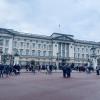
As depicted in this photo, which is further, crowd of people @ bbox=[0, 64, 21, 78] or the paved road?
crowd of people @ bbox=[0, 64, 21, 78]

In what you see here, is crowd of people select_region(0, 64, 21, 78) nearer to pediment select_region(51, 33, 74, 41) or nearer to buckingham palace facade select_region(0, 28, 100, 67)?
buckingham palace facade select_region(0, 28, 100, 67)

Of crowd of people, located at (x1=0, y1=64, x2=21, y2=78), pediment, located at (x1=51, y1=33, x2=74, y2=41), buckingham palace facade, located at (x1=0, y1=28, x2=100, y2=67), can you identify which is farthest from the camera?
pediment, located at (x1=51, y1=33, x2=74, y2=41)

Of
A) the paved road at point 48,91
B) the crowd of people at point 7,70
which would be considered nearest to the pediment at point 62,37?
the crowd of people at point 7,70

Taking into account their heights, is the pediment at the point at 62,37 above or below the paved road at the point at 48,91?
above

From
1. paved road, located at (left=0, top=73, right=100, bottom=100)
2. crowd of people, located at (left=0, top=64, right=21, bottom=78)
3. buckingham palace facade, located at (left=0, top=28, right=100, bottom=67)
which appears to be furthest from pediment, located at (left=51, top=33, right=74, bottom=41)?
paved road, located at (left=0, top=73, right=100, bottom=100)

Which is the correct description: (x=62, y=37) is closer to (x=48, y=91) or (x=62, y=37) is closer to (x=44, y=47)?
(x=44, y=47)

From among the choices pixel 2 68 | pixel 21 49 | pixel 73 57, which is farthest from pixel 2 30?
Answer: pixel 2 68

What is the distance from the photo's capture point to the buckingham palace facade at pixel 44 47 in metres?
72.9

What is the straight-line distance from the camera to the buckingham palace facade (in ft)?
239

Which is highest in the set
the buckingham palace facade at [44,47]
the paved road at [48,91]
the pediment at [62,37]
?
the pediment at [62,37]

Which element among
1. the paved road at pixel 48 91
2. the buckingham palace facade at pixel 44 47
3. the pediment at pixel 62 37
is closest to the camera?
the paved road at pixel 48 91

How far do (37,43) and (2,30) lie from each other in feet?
49.7

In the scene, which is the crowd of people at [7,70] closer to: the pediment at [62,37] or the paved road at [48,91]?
the paved road at [48,91]

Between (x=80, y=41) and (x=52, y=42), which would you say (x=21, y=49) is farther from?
(x=80, y=41)
